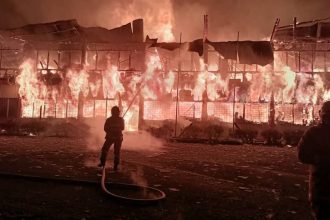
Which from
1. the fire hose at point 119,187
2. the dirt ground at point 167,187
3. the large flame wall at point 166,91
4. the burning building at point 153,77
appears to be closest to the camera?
the dirt ground at point 167,187

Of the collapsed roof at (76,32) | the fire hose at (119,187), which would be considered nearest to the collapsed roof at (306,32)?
the collapsed roof at (76,32)

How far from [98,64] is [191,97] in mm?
7583

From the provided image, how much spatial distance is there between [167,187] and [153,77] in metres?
15.5

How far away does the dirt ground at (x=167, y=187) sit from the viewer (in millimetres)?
6242

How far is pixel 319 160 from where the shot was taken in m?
4.37

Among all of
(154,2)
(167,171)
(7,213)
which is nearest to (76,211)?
(7,213)

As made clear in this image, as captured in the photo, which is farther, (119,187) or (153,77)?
(153,77)

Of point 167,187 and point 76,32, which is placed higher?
point 76,32

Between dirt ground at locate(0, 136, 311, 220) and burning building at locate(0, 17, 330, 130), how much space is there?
29.4 ft

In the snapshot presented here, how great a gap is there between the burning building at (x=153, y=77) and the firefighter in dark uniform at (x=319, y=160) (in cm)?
1659

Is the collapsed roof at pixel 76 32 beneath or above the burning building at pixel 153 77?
above

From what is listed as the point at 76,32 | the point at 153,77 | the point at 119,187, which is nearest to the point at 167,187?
the point at 119,187

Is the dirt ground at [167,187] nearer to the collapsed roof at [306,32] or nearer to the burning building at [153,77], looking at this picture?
the burning building at [153,77]

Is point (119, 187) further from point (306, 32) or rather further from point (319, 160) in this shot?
point (306, 32)
